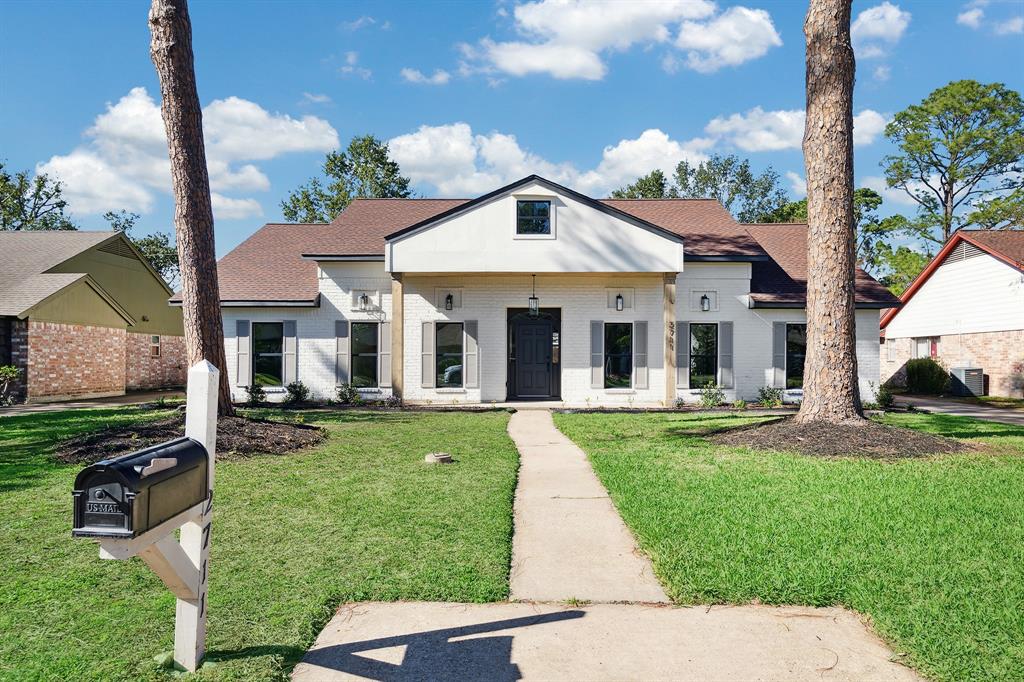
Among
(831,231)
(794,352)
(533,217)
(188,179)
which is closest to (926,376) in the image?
(794,352)

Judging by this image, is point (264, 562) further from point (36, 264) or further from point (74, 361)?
point (36, 264)

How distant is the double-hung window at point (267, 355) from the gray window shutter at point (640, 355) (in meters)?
8.95

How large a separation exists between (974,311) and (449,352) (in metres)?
17.8

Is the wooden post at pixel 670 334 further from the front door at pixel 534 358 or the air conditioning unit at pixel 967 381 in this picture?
the air conditioning unit at pixel 967 381

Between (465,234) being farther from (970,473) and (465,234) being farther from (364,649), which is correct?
(364,649)

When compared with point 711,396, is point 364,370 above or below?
above

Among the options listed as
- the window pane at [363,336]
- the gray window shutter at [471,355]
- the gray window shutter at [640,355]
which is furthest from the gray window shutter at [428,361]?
the gray window shutter at [640,355]

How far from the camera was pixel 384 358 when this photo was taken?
16969mm

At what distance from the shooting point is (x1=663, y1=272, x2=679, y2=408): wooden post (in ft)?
54.4

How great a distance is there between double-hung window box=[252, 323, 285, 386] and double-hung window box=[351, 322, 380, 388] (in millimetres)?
1845

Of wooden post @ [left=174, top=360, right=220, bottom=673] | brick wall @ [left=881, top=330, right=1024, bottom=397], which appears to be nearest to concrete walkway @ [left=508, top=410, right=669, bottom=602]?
wooden post @ [left=174, top=360, right=220, bottom=673]

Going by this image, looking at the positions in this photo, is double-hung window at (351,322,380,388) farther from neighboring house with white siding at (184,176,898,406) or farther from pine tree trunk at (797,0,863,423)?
pine tree trunk at (797,0,863,423)

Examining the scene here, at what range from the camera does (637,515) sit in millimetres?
5551

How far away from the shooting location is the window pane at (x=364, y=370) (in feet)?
56.0
